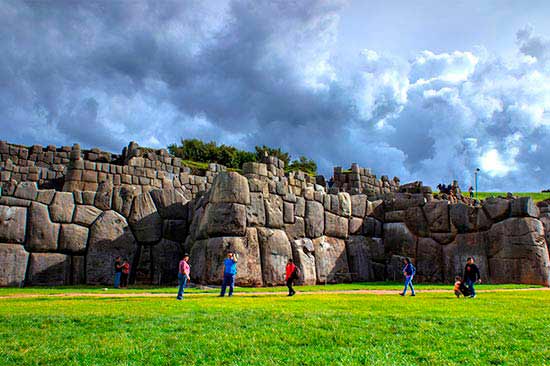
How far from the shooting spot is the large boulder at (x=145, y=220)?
19.3m

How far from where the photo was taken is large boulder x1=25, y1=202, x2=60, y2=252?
1722cm

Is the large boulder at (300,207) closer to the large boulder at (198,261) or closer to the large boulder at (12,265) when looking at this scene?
the large boulder at (198,261)

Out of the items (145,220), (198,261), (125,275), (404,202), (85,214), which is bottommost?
(125,275)

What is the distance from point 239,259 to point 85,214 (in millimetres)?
6173

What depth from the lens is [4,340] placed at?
749cm

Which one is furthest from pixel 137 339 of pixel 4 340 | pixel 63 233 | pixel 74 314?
pixel 63 233

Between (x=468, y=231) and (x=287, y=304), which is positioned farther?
(x=468, y=231)

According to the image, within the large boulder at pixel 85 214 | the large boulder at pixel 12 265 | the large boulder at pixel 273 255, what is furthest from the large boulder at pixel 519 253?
the large boulder at pixel 12 265

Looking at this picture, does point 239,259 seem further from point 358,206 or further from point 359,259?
point 358,206

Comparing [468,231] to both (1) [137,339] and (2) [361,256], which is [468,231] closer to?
(2) [361,256]

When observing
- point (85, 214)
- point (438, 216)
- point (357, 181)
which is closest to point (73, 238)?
point (85, 214)

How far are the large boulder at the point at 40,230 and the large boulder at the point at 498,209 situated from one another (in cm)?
1746

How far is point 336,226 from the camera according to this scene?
72.3ft

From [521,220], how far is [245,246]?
11595 mm
